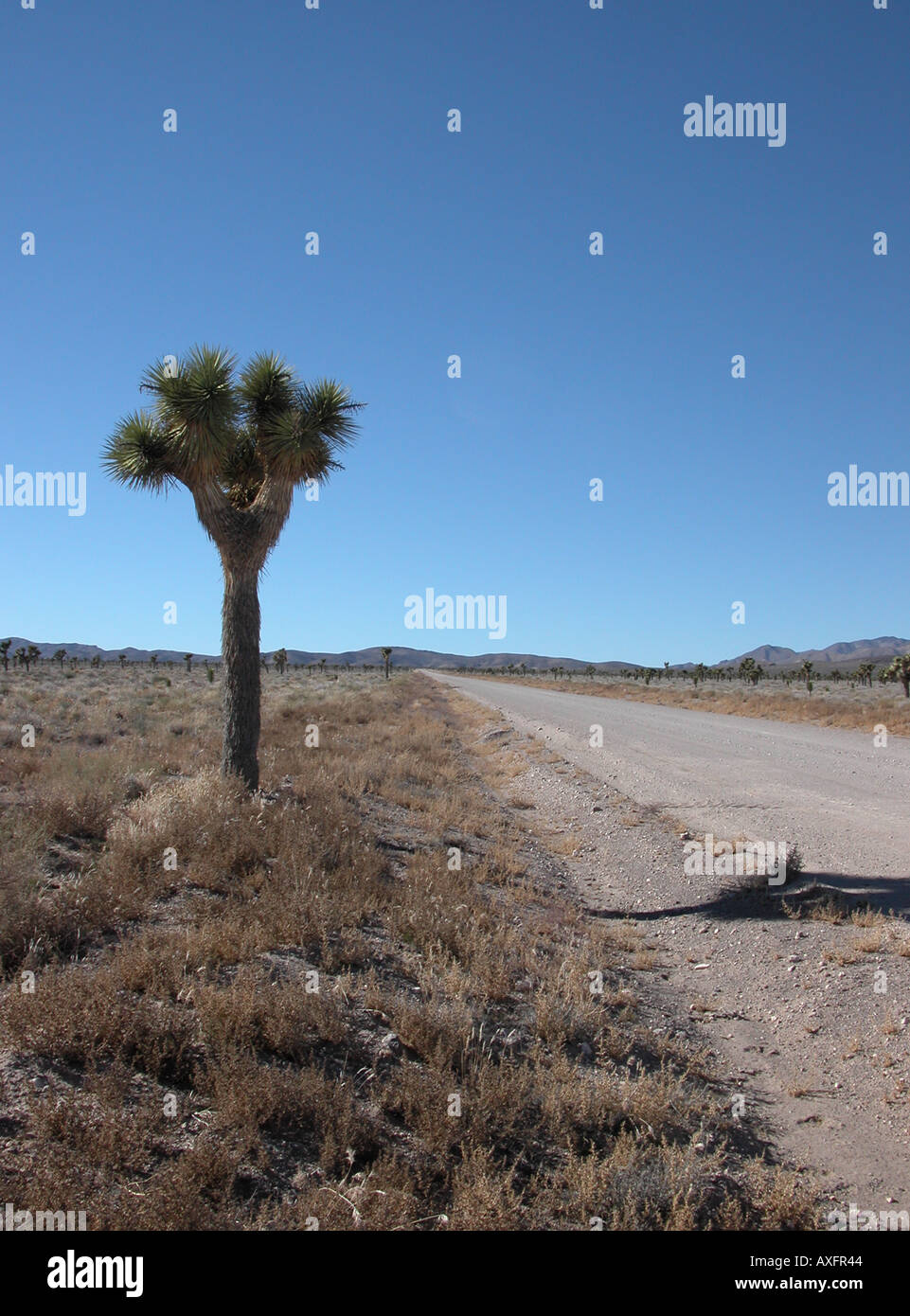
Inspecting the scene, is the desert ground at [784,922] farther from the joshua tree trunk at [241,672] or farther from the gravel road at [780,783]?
the joshua tree trunk at [241,672]

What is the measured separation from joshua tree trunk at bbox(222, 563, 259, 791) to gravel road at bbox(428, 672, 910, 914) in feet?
20.8

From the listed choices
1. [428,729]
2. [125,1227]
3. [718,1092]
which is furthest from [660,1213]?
[428,729]

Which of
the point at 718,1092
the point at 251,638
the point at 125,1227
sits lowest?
the point at 718,1092

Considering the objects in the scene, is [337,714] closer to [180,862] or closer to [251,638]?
[251,638]

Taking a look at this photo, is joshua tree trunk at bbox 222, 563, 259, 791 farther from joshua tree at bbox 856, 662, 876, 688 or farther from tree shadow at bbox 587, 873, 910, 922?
joshua tree at bbox 856, 662, 876, 688

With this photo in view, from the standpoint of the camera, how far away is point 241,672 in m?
11.4

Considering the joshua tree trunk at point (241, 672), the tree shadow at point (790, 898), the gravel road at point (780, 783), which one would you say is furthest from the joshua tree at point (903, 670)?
the joshua tree trunk at point (241, 672)

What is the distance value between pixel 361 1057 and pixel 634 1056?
5.66 feet

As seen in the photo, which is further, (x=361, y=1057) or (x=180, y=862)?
(x=180, y=862)

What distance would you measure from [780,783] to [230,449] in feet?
Result: 35.0

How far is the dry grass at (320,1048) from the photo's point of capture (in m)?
3.48

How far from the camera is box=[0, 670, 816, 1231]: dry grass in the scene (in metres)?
3.48
